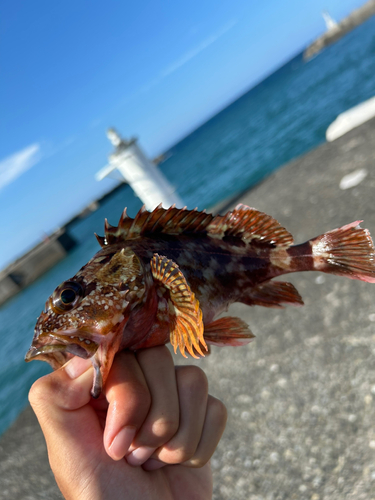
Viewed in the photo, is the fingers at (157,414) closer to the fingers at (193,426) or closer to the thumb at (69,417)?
the fingers at (193,426)

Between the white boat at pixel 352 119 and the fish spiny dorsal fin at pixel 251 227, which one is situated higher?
the fish spiny dorsal fin at pixel 251 227

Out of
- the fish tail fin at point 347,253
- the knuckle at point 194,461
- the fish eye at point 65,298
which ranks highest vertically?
the fish eye at point 65,298

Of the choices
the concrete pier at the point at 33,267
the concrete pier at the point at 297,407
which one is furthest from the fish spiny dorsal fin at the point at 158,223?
the concrete pier at the point at 33,267

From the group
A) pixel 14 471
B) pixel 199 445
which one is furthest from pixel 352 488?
pixel 14 471

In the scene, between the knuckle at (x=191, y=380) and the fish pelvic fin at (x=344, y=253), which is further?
the fish pelvic fin at (x=344, y=253)

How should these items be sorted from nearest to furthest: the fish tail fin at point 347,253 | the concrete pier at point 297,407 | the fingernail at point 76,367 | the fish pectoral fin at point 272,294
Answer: the fingernail at point 76,367 < the fish tail fin at point 347,253 < the fish pectoral fin at point 272,294 < the concrete pier at point 297,407

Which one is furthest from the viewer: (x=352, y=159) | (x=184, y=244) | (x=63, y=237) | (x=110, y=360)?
(x=63, y=237)

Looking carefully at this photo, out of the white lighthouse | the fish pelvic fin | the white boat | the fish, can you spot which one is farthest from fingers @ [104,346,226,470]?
the white boat

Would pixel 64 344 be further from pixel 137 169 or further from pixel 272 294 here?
pixel 137 169

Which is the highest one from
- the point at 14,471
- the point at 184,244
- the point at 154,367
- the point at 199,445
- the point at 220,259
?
the point at 184,244

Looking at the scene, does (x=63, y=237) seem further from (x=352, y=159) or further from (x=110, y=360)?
(x=110, y=360)
